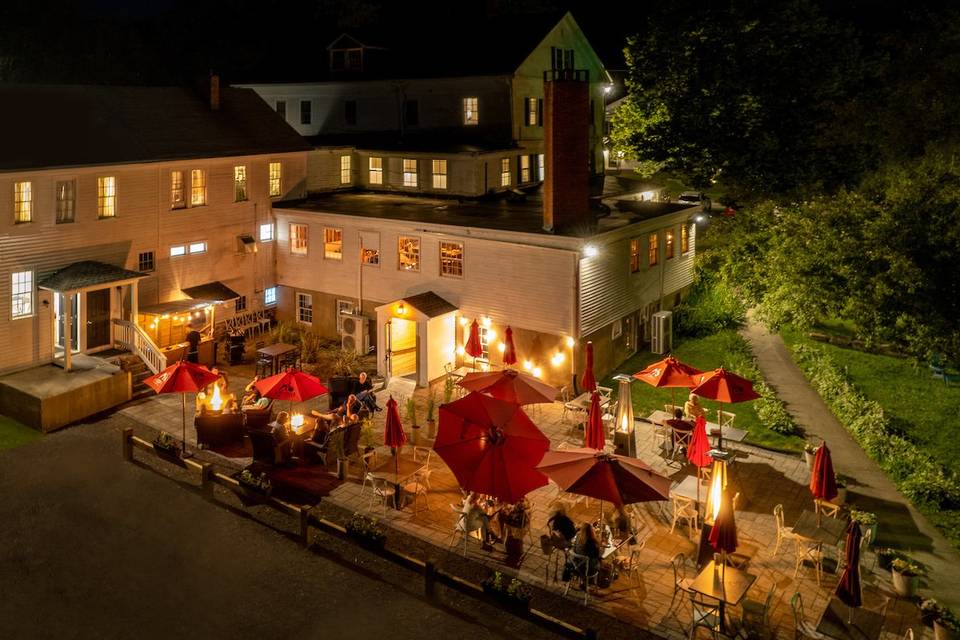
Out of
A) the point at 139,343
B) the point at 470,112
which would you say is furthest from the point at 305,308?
the point at 470,112

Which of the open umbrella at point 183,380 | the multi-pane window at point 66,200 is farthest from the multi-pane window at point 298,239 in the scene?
the open umbrella at point 183,380

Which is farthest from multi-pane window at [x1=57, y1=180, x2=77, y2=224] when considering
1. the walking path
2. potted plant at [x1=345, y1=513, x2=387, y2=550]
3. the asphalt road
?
the walking path

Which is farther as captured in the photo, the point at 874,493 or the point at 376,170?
the point at 376,170

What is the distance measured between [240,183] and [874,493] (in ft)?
79.5

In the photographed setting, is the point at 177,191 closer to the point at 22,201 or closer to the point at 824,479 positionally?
the point at 22,201

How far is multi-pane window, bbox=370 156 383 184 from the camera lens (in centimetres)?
3781

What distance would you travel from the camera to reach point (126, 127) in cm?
2831

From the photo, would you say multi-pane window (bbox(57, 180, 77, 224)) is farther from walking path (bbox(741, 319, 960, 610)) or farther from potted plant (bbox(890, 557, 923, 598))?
potted plant (bbox(890, 557, 923, 598))

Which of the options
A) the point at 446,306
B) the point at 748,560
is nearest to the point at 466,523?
the point at 748,560

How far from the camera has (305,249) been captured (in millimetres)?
31609

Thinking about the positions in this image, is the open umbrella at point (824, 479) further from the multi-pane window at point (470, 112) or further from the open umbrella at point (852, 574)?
the multi-pane window at point (470, 112)

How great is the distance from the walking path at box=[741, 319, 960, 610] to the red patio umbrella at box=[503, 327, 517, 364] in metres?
8.70

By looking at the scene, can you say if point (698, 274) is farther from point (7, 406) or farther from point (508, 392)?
A: point (7, 406)

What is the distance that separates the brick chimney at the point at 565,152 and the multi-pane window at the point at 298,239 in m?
10.9
